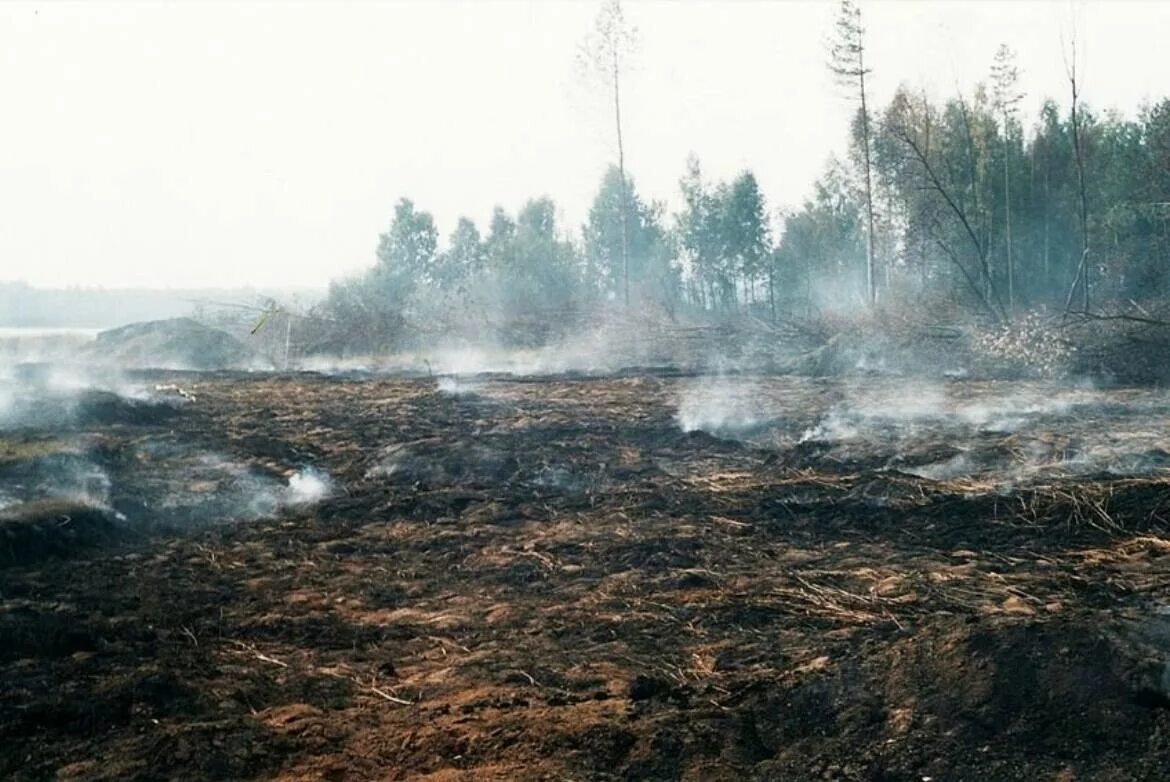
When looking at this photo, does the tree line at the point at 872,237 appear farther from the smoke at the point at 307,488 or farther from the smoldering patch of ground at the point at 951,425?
the smoke at the point at 307,488

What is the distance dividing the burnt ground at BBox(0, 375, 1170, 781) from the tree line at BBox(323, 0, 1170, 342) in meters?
14.4

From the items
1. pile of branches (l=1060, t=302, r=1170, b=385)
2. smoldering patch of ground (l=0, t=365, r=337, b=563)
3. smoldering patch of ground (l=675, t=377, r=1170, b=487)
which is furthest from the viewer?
pile of branches (l=1060, t=302, r=1170, b=385)

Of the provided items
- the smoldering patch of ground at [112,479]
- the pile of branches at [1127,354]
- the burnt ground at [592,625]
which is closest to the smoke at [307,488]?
the smoldering patch of ground at [112,479]

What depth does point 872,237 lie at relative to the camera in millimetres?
28938

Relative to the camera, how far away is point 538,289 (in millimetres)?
45938

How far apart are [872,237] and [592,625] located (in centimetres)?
2598

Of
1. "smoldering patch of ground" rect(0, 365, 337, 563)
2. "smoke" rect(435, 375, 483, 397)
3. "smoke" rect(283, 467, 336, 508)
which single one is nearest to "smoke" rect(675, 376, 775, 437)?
"smoke" rect(435, 375, 483, 397)

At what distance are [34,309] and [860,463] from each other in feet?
251

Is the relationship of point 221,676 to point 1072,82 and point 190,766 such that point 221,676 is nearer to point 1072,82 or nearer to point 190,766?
point 190,766

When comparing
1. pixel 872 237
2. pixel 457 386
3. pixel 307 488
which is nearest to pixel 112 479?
pixel 307 488

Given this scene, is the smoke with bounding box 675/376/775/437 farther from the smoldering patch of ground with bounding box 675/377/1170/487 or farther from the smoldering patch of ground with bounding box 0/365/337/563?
the smoldering patch of ground with bounding box 0/365/337/563

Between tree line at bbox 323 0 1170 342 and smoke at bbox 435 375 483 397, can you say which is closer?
smoke at bbox 435 375 483 397

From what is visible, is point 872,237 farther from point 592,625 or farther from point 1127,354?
point 592,625

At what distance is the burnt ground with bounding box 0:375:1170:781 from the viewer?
3879 millimetres
